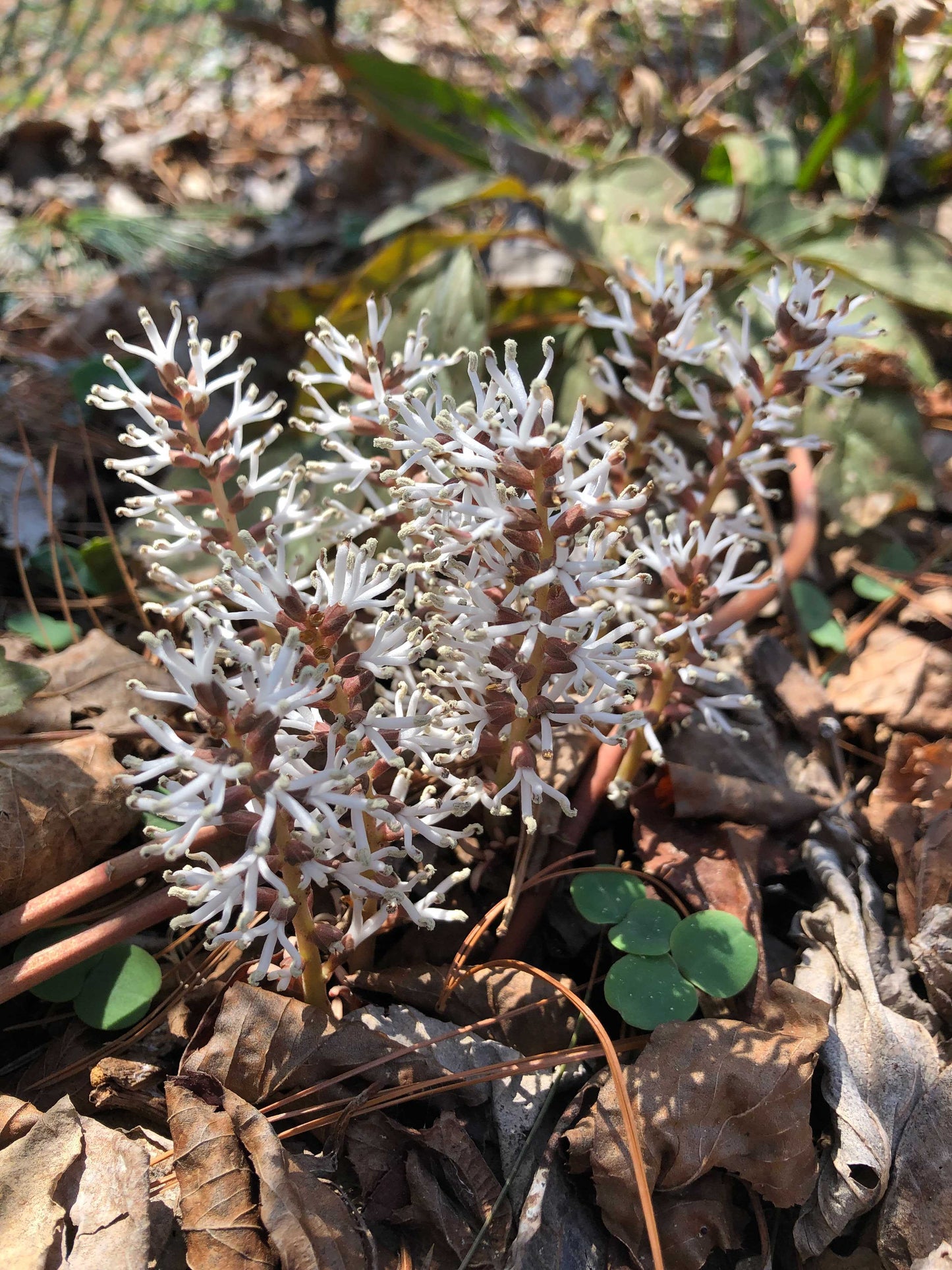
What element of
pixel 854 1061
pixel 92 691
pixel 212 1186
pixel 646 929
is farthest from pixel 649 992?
pixel 92 691

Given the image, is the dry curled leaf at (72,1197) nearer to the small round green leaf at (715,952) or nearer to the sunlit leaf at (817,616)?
the small round green leaf at (715,952)

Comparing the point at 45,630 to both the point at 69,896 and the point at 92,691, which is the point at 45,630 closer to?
the point at 92,691

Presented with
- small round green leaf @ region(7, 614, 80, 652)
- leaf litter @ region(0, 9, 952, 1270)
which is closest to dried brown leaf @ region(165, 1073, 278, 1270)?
leaf litter @ region(0, 9, 952, 1270)

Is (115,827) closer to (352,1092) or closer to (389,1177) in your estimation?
(352,1092)

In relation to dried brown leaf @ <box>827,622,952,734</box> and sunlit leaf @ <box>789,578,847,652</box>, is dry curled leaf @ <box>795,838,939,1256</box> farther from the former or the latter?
sunlit leaf @ <box>789,578,847,652</box>

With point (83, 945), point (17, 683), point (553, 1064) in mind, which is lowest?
point (553, 1064)

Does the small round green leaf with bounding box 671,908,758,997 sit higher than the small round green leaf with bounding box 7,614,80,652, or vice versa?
the small round green leaf with bounding box 7,614,80,652
